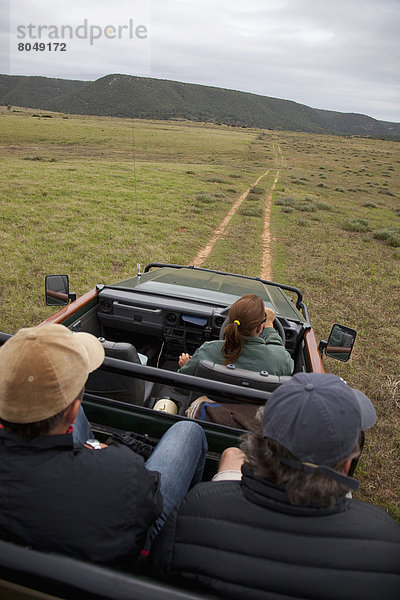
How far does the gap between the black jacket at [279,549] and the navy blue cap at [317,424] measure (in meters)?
0.14

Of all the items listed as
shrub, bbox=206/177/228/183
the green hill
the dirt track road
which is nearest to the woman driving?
the dirt track road

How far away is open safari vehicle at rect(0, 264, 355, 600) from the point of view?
0.97 metres

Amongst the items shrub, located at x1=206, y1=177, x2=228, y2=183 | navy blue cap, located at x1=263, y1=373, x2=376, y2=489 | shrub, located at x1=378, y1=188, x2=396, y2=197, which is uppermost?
shrub, located at x1=206, y1=177, x2=228, y2=183

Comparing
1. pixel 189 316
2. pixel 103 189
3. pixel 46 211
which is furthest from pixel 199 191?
pixel 189 316

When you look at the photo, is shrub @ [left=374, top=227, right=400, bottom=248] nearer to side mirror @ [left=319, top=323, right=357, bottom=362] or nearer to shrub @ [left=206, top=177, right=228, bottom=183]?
shrub @ [left=206, top=177, right=228, bottom=183]

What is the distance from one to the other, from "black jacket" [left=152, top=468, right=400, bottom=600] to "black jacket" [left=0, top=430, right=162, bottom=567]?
0.49 ft

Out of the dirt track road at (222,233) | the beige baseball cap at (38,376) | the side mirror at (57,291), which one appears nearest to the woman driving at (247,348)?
the beige baseball cap at (38,376)

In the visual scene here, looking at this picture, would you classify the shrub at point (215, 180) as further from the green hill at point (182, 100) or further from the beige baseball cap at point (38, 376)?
the green hill at point (182, 100)

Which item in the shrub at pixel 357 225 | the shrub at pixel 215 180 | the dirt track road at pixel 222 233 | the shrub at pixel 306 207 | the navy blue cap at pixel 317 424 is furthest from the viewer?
the shrub at pixel 215 180

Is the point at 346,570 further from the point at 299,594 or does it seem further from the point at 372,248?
the point at 372,248

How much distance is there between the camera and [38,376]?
133 centimetres

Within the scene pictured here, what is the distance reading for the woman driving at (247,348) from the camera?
99.3 inches

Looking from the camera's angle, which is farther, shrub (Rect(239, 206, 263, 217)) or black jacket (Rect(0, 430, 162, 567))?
shrub (Rect(239, 206, 263, 217))

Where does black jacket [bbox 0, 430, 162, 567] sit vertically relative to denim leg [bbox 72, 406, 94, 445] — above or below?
above
